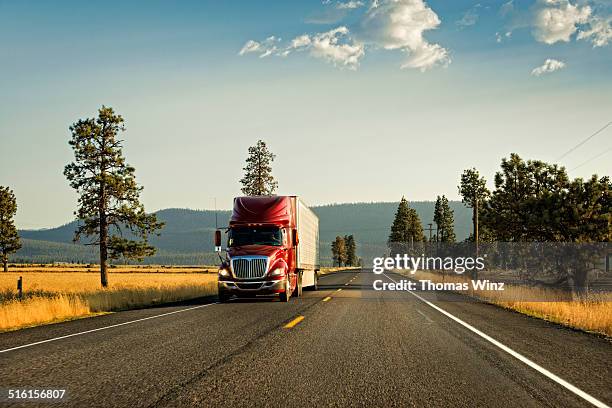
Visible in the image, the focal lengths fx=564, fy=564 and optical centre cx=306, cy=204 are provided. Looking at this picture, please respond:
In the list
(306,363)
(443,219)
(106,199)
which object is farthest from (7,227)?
(306,363)

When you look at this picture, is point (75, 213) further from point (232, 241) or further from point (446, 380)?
point (446, 380)

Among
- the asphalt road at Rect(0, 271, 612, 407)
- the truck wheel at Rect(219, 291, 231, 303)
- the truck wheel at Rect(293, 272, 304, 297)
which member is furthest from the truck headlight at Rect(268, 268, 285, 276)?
the asphalt road at Rect(0, 271, 612, 407)

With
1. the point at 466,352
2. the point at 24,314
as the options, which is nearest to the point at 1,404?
the point at 466,352

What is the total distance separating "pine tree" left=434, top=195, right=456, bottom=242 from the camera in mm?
95250

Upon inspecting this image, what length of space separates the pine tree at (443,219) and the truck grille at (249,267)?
7463 centimetres

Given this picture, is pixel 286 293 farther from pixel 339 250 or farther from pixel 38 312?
pixel 339 250

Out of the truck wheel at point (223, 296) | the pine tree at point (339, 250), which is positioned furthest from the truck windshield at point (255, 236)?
the pine tree at point (339, 250)

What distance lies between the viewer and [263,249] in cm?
2089

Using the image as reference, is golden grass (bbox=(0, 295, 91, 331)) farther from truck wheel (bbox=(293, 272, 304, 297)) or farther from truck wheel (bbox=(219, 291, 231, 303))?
truck wheel (bbox=(293, 272, 304, 297))

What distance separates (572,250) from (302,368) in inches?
973

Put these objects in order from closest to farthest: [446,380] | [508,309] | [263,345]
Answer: [446,380] < [263,345] < [508,309]

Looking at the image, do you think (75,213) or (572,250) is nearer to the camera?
(572,250)

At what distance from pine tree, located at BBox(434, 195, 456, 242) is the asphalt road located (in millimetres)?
82087

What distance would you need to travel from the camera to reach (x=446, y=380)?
7.08m
